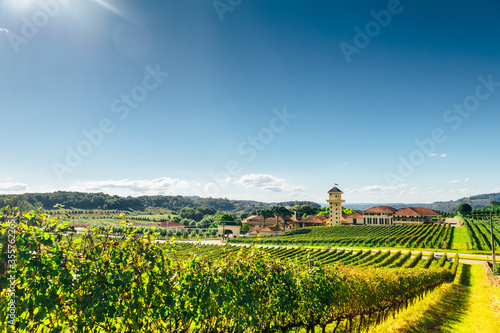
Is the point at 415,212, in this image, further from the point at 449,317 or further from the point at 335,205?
the point at 449,317

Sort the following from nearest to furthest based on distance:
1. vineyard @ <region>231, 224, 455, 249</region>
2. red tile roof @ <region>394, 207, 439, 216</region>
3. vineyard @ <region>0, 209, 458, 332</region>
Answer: vineyard @ <region>0, 209, 458, 332</region> → vineyard @ <region>231, 224, 455, 249</region> → red tile roof @ <region>394, 207, 439, 216</region>

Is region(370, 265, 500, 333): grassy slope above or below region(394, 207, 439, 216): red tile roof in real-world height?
below

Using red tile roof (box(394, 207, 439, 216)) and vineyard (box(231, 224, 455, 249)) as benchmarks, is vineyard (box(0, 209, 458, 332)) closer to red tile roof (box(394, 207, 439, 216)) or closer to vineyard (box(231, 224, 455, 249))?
vineyard (box(231, 224, 455, 249))

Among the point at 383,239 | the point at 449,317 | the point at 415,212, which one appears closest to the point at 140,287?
the point at 449,317

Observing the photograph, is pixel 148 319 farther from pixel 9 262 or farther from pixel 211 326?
pixel 9 262

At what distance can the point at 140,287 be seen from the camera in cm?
363

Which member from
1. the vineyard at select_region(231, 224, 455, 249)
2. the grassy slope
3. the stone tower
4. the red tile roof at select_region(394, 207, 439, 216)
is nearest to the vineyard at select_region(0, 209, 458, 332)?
the grassy slope

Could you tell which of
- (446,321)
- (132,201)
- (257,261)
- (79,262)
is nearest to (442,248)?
(446,321)

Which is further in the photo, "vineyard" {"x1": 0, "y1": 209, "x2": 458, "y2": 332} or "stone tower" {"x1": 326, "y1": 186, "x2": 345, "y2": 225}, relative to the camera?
"stone tower" {"x1": 326, "y1": 186, "x2": 345, "y2": 225}

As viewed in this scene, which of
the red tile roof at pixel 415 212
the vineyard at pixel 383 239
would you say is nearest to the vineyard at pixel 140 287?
the vineyard at pixel 383 239

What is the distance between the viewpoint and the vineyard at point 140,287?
3018 mm

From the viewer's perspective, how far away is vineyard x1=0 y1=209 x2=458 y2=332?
302 centimetres

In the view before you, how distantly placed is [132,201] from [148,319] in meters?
162

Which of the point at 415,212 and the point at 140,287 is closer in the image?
the point at 140,287
